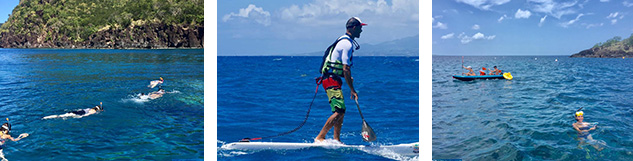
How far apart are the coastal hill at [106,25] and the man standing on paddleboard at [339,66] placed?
157 feet

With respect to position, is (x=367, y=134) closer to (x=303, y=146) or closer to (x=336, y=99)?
(x=336, y=99)

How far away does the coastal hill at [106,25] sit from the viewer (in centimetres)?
4872

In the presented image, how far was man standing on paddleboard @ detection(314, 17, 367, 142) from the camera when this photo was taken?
310 centimetres

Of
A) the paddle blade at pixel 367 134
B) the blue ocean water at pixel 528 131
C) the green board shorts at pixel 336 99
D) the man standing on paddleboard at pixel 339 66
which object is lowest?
the blue ocean water at pixel 528 131

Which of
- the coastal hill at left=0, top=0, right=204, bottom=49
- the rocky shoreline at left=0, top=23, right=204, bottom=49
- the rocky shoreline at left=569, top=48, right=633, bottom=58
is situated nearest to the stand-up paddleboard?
the coastal hill at left=0, top=0, right=204, bottom=49

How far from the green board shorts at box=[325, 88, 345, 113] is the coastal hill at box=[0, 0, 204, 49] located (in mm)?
47867

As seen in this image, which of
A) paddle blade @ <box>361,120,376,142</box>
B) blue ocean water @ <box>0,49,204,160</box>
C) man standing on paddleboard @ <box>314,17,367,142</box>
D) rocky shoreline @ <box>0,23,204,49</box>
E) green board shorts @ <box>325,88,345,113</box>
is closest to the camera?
man standing on paddleboard @ <box>314,17,367,142</box>

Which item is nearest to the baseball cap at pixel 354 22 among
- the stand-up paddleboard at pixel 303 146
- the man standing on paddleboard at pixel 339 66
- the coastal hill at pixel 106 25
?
the man standing on paddleboard at pixel 339 66

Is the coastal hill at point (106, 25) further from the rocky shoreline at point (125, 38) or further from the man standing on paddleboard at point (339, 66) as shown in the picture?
the man standing on paddleboard at point (339, 66)

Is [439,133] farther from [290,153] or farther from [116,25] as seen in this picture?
[116,25]

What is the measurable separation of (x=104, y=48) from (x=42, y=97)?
43.9m

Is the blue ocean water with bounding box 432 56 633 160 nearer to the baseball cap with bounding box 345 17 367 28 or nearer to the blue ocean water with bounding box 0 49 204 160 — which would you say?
the baseball cap with bounding box 345 17 367 28

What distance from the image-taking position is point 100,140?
592 cm

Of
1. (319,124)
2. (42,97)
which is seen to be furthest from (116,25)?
(319,124)
